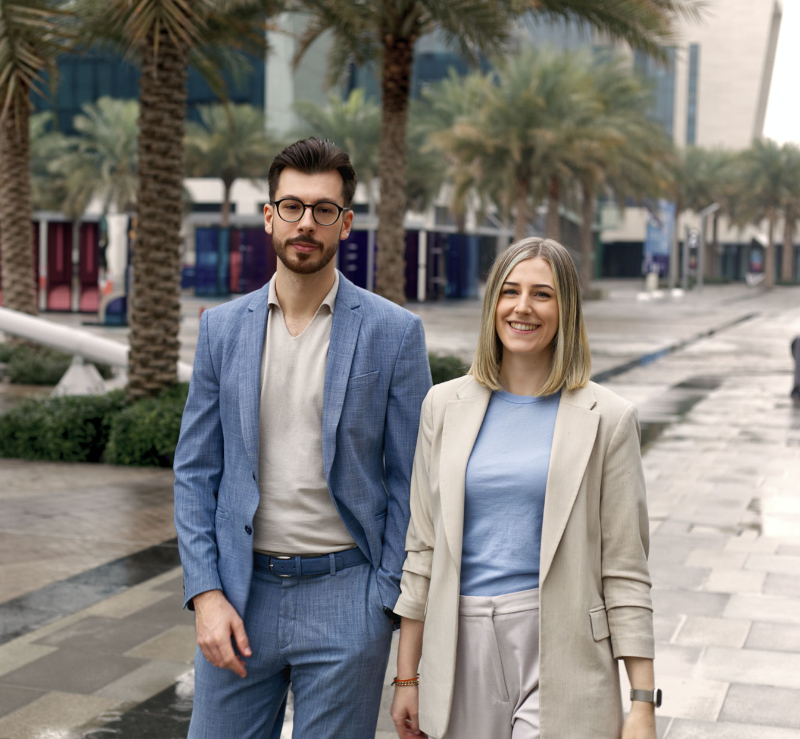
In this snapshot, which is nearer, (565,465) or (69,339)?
(565,465)

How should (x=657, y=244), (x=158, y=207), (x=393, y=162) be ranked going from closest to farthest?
A: (x=158, y=207) → (x=393, y=162) → (x=657, y=244)

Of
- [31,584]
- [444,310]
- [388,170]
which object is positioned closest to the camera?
[31,584]

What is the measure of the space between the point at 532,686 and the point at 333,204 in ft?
3.76

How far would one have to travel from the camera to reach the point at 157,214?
34.4 ft

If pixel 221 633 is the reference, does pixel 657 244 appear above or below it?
above

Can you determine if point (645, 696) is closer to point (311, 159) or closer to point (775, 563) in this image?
point (311, 159)

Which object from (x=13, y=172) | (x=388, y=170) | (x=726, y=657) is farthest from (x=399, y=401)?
(x=13, y=172)

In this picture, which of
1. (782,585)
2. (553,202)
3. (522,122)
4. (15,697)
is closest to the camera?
(15,697)

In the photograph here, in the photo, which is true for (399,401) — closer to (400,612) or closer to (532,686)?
Answer: (400,612)

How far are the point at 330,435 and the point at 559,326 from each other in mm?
560

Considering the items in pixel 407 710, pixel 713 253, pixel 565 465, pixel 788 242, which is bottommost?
pixel 407 710

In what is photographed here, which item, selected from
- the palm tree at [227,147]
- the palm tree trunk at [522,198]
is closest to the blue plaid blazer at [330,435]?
the palm tree trunk at [522,198]

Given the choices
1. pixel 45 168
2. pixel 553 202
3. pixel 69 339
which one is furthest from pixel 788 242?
pixel 69 339

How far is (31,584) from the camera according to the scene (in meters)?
6.42
